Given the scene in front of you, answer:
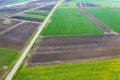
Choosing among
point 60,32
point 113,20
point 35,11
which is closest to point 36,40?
point 60,32

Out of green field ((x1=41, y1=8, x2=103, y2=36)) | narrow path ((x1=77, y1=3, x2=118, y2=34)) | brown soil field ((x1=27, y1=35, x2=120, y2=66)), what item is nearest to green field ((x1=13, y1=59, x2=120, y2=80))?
brown soil field ((x1=27, y1=35, x2=120, y2=66))

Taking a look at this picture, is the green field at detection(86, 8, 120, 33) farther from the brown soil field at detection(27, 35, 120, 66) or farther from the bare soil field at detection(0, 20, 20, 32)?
the bare soil field at detection(0, 20, 20, 32)

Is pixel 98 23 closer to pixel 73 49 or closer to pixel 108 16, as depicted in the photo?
pixel 108 16

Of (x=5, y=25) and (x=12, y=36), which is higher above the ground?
(x=5, y=25)

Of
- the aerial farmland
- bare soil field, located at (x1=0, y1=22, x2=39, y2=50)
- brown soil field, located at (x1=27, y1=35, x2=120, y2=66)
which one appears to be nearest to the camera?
the aerial farmland

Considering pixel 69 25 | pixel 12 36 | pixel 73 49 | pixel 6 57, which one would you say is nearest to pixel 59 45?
pixel 73 49

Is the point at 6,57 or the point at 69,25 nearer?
the point at 6,57

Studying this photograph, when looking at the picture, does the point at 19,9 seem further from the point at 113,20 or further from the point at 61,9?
the point at 113,20
